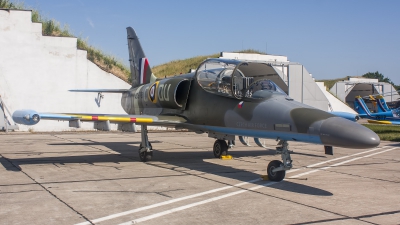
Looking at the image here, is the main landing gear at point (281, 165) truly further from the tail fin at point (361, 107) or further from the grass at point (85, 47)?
the tail fin at point (361, 107)

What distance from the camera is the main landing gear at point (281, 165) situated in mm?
8945

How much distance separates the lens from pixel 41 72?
25.0 metres

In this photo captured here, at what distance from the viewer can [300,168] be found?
11531 mm

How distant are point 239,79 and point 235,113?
87 cm

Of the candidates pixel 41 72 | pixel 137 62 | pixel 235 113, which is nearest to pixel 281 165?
pixel 235 113

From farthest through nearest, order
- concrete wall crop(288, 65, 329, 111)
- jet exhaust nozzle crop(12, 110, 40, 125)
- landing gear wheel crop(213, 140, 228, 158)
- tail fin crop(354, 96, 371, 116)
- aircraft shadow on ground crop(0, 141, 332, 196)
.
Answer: tail fin crop(354, 96, 371, 116) → concrete wall crop(288, 65, 329, 111) → landing gear wheel crop(213, 140, 228, 158) → jet exhaust nozzle crop(12, 110, 40, 125) → aircraft shadow on ground crop(0, 141, 332, 196)

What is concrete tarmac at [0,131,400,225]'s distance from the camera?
20.3ft

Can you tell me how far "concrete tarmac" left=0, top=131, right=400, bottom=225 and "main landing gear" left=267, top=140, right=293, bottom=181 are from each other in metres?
0.19

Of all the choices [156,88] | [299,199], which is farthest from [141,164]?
[299,199]

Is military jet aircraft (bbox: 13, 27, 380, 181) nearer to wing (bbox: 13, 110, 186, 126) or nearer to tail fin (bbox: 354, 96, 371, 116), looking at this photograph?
wing (bbox: 13, 110, 186, 126)

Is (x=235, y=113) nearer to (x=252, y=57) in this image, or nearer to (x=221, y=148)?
(x=221, y=148)

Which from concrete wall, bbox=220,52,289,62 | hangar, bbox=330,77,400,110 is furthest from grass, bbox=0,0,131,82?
hangar, bbox=330,77,400,110

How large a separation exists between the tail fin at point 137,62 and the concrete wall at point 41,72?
1019 cm

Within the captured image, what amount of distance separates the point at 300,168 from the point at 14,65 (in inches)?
742
